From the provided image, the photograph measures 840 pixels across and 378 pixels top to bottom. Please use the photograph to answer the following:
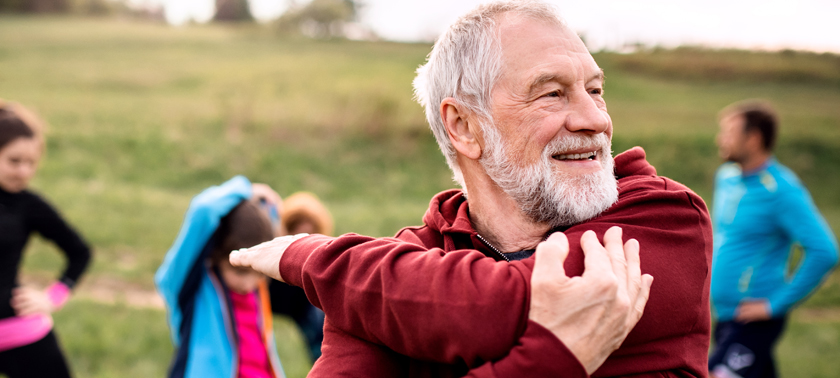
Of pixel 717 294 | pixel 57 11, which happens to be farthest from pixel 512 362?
pixel 57 11

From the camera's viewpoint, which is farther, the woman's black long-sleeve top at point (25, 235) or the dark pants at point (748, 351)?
the dark pants at point (748, 351)

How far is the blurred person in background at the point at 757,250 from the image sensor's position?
450cm

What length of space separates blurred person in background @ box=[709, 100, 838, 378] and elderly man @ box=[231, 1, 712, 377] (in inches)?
134

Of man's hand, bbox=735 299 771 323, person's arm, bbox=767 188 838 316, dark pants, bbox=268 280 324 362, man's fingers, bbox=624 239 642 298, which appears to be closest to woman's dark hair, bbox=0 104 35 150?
dark pants, bbox=268 280 324 362

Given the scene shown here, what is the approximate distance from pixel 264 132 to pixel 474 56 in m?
16.0

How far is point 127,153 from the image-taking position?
14.3 meters

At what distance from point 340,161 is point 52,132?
7.11m

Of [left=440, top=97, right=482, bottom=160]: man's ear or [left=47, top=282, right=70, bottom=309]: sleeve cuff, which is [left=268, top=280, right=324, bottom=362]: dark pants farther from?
[left=440, top=97, right=482, bottom=160]: man's ear

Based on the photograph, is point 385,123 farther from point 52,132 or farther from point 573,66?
point 573,66

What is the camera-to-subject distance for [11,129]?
12.8 ft

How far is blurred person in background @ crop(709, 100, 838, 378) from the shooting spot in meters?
4.50

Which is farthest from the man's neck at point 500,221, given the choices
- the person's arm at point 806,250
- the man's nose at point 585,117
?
the person's arm at point 806,250

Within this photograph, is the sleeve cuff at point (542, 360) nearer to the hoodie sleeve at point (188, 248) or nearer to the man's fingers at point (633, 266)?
the man's fingers at point (633, 266)

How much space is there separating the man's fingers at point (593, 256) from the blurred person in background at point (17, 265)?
148 inches
